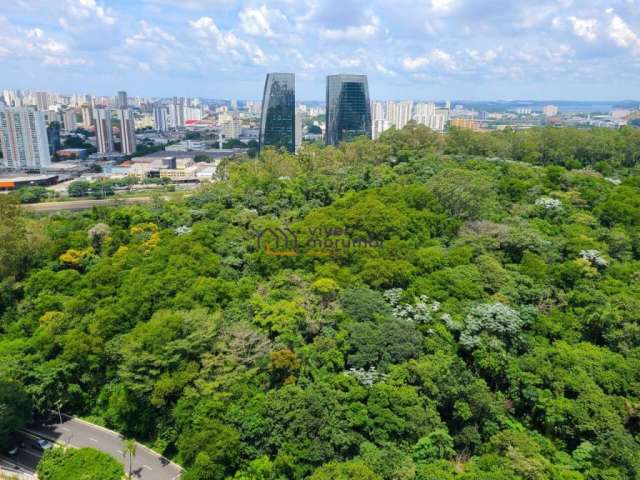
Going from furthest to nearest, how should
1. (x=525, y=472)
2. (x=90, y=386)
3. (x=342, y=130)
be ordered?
(x=342, y=130) → (x=90, y=386) → (x=525, y=472)

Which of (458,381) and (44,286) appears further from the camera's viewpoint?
(44,286)

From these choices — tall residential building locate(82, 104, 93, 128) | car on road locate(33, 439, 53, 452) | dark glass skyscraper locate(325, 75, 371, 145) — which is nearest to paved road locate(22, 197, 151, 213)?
car on road locate(33, 439, 53, 452)

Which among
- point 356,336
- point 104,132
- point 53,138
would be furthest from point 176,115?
point 356,336

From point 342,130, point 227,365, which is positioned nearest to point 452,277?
point 227,365

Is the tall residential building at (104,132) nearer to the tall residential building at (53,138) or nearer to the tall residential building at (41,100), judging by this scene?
the tall residential building at (53,138)

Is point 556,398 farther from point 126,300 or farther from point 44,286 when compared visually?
point 44,286

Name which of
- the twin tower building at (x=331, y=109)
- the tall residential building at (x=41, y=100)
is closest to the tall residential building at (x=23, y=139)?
the twin tower building at (x=331, y=109)

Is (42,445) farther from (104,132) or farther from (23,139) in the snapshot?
(104,132)
